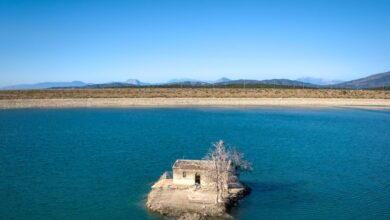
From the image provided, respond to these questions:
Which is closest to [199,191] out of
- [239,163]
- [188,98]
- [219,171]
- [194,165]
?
[194,165]

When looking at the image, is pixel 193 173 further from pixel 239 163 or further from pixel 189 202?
pixel 239 163

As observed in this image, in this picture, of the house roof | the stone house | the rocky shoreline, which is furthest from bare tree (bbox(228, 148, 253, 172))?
the stone house

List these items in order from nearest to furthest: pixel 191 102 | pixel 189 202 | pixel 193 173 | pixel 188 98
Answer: pixel 189 202 < pixel 193 173 < pixel 191 102 < pixel 188 98

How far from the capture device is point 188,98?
82.7 metres

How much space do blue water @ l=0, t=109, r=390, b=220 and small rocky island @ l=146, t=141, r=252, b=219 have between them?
28.5 inches

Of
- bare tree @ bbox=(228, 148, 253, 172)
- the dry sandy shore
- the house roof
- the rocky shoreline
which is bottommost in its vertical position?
the rocky shoreline

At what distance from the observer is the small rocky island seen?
66.2 feet

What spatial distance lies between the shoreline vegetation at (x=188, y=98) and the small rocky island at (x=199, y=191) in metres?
55.7

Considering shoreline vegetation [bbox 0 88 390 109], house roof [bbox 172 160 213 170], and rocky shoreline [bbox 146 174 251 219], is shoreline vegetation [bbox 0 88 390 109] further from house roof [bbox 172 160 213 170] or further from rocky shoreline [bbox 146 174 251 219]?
rocky shoreline [bbox 146 174 251 219]

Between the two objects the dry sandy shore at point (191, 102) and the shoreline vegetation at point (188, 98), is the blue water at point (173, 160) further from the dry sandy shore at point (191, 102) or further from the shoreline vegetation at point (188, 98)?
the shoreline vegetation at point (188, 98)

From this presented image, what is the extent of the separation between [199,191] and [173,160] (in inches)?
373

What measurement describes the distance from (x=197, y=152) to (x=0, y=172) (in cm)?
1386

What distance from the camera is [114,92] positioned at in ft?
285

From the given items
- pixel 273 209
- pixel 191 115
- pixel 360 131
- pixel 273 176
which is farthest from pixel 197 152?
pixel 191 115
